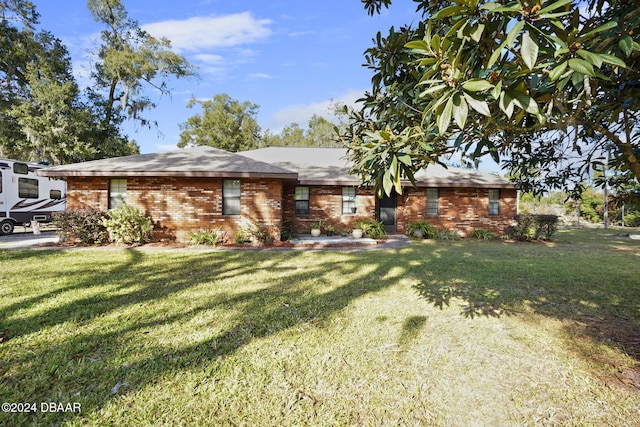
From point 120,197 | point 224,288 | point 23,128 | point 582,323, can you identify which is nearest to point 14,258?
point 120,197

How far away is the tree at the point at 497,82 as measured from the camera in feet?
5.39

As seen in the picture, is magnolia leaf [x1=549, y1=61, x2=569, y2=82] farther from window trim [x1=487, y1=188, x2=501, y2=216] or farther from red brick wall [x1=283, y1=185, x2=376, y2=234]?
window trim [x1=487, y1=188, x2=501, y2=216]

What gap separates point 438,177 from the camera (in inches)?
580

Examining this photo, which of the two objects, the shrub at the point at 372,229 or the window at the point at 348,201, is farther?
the window at the point at 348,201

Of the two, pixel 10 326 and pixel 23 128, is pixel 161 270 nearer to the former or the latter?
pixel 10 326

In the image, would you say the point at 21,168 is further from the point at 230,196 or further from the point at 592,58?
the point at 592,58

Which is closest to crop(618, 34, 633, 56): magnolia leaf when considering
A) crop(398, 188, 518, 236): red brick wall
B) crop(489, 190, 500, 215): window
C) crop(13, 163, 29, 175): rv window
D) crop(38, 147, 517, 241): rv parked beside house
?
crop(38, 147, 517, 241): rv parked beside house

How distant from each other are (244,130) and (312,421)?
3611 cm

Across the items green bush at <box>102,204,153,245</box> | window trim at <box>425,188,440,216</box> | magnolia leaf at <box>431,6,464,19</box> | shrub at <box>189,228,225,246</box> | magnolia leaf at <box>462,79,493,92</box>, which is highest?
magnolia leaf at <box>431,6,464,19</box>

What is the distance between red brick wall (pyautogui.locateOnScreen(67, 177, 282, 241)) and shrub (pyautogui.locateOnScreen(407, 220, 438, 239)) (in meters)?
6.89

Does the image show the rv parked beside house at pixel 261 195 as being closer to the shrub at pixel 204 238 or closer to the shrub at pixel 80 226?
the shrub at pixel 204 238

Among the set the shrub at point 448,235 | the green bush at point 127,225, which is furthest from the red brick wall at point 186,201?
the shrub at point 448,235

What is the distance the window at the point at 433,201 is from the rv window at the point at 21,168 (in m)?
18.0

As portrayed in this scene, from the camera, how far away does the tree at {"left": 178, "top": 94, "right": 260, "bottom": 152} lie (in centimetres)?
3338
